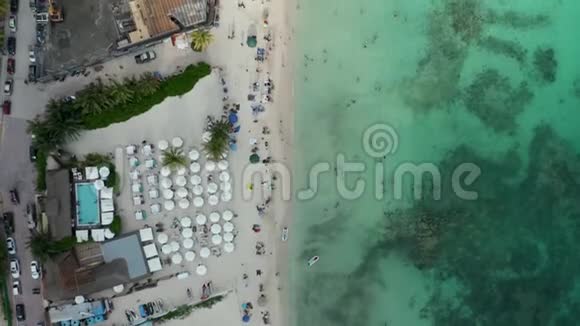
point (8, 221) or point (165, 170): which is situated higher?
point (165, 170)

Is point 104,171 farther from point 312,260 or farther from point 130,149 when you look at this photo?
point 312,260

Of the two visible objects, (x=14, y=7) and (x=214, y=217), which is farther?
(x=214, y=217)

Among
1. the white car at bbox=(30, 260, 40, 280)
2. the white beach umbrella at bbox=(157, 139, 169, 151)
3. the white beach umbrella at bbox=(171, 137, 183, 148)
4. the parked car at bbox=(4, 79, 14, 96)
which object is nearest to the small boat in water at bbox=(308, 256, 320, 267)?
the white beach umbrella at bbox=(171, 137, 183, 148)

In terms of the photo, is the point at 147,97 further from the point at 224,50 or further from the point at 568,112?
the point at 568,112

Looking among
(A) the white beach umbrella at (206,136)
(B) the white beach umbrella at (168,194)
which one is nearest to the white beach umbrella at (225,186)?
(A) the white beach umbrella at (206,136)

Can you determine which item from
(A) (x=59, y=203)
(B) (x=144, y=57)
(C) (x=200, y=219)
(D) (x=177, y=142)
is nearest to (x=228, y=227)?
(C) (x=200, y=219)

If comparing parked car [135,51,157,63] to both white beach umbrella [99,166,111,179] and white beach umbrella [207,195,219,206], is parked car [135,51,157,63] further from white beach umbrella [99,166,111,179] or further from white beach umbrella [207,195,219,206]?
white beach umbrella [207,195,219,206]
